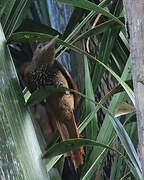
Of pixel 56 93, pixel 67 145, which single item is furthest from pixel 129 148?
pixel 56 93

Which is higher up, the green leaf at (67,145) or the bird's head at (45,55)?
the bird's head at (45,55)

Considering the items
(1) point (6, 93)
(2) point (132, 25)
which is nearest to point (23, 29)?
(1) point (6, 93)

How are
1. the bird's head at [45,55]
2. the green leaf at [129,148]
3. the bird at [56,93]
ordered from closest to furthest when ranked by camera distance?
the green leaf at [129,148], the bird at [56,93], the bird's head at [45,55]

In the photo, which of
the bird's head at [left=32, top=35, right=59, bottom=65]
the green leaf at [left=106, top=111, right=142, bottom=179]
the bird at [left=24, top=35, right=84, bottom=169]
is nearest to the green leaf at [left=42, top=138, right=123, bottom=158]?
the green leaf at [left=106, top=111, right=142, bottom=179]

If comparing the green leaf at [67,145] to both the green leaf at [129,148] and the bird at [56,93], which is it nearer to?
the green leaf at [129,148]

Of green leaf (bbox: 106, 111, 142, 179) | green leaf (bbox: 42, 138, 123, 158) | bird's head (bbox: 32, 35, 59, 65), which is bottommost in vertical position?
green leaf (bbox: 106, 111, 142, 179)

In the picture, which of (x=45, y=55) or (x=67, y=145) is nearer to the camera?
(x=67, y=145)

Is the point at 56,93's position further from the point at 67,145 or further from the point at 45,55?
the point at 67,145

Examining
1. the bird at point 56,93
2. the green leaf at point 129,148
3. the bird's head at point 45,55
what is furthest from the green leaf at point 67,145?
the bird's head at point 45,55

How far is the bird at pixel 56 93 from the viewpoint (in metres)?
1.06

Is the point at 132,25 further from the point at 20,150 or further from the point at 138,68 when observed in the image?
the point at 20,150

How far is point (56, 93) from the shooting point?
1124 mm

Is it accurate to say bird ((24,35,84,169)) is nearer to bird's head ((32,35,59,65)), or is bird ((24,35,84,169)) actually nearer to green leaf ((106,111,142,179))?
bird's head ((32,35,59,65))

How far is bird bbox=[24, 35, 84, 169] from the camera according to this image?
106 cm
